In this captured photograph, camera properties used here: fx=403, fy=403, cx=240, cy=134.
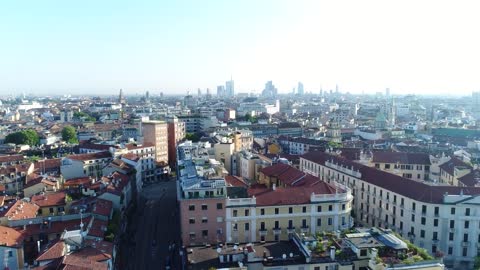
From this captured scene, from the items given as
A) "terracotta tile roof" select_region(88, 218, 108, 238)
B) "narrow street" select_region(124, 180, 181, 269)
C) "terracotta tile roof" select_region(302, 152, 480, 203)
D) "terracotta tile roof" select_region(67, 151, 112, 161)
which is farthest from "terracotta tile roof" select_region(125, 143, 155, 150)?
"terracotta tile roof" select_region(302, 152, 480, 203)

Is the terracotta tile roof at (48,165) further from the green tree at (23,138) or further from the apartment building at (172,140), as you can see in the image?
the green tree at (23,138)

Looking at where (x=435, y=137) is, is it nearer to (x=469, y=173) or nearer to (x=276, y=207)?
(x=469, y=173)

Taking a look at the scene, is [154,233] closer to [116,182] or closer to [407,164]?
[116,182]

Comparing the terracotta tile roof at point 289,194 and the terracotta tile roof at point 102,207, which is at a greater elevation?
the terracotta tile roof at point 289,194

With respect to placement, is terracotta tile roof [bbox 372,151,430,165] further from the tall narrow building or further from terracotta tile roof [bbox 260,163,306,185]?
the tall narrow building

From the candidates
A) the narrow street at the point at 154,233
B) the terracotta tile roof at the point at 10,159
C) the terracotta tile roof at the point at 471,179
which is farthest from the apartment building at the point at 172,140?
the terracotta tile roof at the point at 471,179

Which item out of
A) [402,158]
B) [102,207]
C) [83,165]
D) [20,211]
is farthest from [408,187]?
[83,165]
